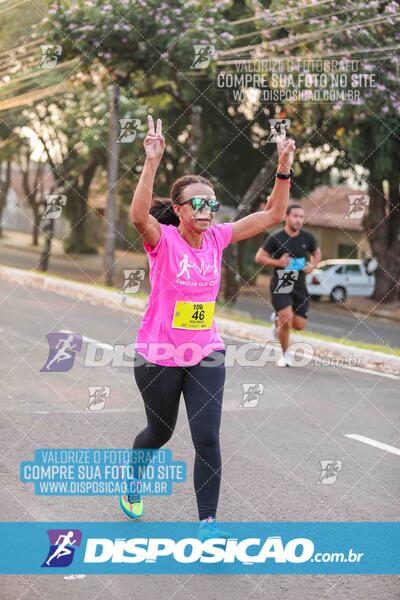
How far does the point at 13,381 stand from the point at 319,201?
40.7 metres

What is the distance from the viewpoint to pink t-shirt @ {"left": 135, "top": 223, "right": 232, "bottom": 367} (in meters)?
5.27

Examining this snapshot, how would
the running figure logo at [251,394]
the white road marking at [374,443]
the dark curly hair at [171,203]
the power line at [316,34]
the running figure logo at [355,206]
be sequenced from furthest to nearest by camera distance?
the power line at [316,34] < the running figure logo at [355,206] < the running figure logo at [251,394] < the white road marking at [374,443] < the dark curly hair at [171,203]

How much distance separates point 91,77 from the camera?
22875 mm

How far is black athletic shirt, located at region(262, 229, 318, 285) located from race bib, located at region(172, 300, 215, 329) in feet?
19.1

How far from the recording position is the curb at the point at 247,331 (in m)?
11.8

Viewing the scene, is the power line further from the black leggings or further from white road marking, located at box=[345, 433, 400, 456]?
the black leggings

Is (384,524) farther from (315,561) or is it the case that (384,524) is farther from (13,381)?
(13,381)

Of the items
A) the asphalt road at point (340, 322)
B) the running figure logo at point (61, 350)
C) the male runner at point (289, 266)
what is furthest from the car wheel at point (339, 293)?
the male runner at point (289, 266)

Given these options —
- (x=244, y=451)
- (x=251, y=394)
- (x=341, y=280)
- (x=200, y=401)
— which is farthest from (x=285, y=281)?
(x=341, y=280)

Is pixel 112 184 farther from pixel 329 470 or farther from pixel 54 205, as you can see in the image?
pixel 329 470

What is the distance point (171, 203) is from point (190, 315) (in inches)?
25.9

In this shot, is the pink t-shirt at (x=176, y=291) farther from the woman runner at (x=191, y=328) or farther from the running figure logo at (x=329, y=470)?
the running figure logo at (x=329, y=470)

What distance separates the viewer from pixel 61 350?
12336mm

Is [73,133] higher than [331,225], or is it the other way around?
[73,133]
